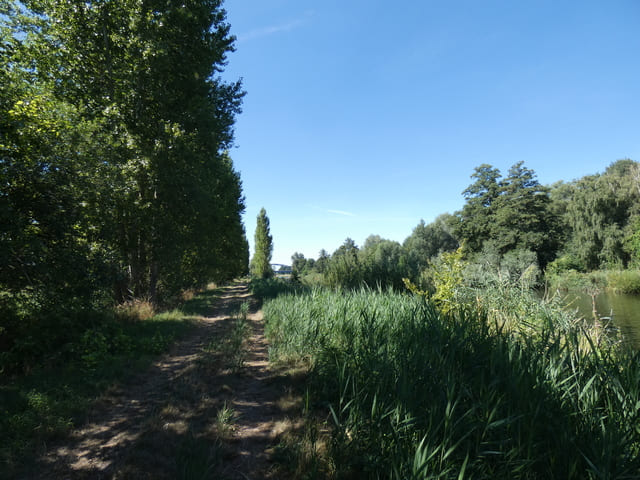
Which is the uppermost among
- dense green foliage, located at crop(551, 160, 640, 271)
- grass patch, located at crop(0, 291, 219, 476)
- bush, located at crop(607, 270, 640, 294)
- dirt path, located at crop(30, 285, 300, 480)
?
dense green foliage, located at crop(551, 160, 640, 271)

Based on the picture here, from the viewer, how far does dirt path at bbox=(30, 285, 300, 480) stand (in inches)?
→ 88.8

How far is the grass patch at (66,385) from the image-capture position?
262 centimetres

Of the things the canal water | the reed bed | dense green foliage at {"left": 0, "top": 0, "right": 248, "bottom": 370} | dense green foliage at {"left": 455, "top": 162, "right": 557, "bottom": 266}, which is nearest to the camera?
the reed bed

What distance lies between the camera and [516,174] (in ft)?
120

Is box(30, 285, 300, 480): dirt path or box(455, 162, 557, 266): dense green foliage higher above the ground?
box(455, 162, 557, 266): dense green foliage

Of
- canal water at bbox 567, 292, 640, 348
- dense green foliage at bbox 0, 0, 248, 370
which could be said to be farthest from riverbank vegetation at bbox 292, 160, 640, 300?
dense green foliage at bbox 0, 0, 248, 370

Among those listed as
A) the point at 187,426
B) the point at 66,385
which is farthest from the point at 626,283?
the point at 66,385

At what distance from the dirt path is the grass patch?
201mm

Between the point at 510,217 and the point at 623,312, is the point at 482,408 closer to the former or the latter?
the point at 623,312

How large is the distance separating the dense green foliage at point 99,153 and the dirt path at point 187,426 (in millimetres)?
2354

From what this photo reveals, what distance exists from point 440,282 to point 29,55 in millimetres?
12332

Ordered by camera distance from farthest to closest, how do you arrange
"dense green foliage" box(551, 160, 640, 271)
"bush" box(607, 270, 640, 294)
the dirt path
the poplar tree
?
the poplar tree
"dense green foliage" box(551, 160, 640, 271)
"bush" box(607, 270, 640, 294)
the dirt path

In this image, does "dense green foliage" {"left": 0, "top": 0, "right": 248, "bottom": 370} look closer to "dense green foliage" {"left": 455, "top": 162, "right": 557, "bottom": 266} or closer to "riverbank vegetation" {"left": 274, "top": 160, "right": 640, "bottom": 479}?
"riverbank vegetation" {"left": 274, "top": 160, "right": 640, "bottom": 479}

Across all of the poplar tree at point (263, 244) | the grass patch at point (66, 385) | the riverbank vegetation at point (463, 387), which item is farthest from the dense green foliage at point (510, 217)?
the grass patch at point (66, 385)
